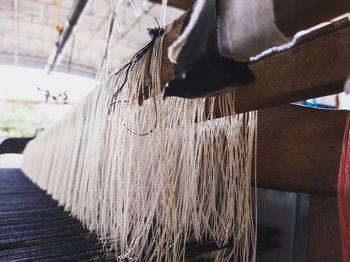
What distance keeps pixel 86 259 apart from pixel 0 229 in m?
0.50

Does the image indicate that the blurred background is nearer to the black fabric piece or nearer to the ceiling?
the ceiling

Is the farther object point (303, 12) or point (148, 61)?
point (148, 61)

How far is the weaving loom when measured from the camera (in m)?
0.33

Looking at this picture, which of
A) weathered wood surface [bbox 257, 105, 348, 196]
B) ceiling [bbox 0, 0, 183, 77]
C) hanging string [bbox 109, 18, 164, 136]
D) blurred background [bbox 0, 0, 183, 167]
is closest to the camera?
hanging string [bbox 109, 18, 164, 136]

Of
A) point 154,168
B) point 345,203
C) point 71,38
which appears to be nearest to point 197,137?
point 154,168

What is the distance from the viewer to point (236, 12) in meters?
0.30

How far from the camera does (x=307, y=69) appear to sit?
0.46 meters

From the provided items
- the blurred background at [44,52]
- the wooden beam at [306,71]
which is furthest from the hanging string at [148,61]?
the blurred background at [44,52]

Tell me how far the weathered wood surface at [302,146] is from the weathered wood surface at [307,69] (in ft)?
1.55

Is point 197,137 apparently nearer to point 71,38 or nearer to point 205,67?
point 205,67

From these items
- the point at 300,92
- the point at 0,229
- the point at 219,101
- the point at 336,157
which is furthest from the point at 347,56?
the point at 0,229

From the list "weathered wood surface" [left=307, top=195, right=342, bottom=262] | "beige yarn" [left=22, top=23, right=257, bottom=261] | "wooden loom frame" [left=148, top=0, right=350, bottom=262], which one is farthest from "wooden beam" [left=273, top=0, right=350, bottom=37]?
"weathered wood surface" [left=307, top=195, right=342, bottom=262]

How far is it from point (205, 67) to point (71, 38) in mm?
6844

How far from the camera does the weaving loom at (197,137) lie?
33 centimetres
